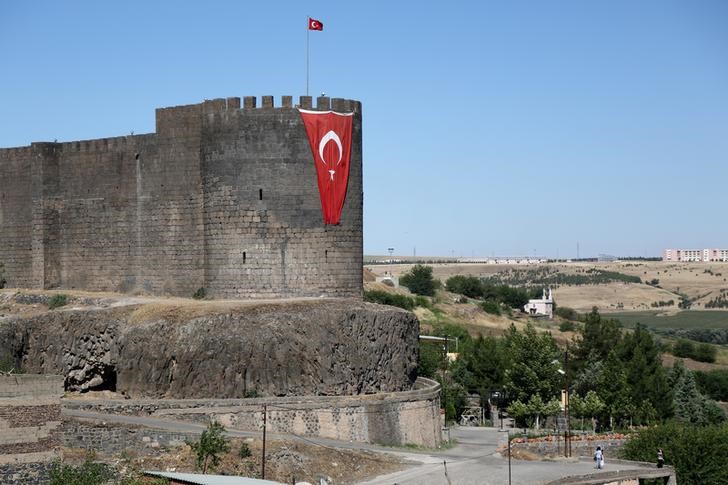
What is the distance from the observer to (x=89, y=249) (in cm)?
4328

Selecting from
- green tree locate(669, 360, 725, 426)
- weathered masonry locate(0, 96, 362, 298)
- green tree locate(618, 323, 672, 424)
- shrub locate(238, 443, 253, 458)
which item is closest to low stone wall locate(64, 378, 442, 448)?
shrub locate(238, 443, 253, 458)

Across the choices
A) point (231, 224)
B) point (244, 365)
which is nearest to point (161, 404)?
point (244, 365)

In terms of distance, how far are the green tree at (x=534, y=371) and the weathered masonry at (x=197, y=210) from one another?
13598 mm

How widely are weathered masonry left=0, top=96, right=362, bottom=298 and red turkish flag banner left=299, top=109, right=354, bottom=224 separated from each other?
10.2 inches

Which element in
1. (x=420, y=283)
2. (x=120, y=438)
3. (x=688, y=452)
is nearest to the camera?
(x=120, y=438)

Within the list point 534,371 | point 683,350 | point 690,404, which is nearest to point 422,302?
point 683,350

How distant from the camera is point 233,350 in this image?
3672cm

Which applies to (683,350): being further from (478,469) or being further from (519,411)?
(478,469)

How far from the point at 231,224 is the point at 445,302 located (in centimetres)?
6148

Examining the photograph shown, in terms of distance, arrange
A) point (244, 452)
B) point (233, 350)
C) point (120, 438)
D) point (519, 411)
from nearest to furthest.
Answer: point (244, 452) → point (120, 438) → point (233, 350) → point (519, 411)

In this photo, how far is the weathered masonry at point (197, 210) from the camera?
39000 millimetres

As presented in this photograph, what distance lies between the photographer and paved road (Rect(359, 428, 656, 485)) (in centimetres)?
3278

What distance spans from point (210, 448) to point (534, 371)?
2301 centimetres

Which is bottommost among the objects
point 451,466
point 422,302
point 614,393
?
point 451,466
